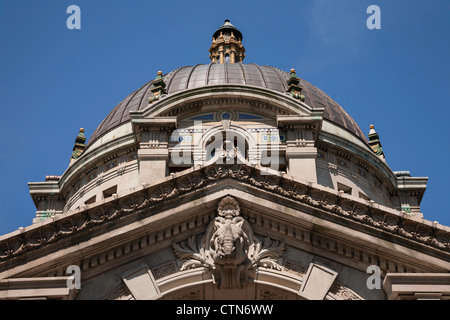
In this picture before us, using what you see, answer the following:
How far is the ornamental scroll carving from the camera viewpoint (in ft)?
56.6

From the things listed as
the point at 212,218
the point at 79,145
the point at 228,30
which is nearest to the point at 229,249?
the point at 212,218

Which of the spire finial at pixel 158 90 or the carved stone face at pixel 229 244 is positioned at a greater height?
the spire finial at pixel 158 90

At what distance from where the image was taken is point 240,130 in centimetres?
3566

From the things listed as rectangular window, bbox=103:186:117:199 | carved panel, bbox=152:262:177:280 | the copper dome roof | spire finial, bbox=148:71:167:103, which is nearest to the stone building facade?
carved panel, bbox=152:262:177:280

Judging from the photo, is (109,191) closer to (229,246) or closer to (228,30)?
(229,246)

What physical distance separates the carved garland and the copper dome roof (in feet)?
73.0

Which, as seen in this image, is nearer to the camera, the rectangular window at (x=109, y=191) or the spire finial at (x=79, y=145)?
the rectangular window at (x=109, y=191)

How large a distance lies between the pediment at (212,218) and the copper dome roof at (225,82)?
22.3 metres

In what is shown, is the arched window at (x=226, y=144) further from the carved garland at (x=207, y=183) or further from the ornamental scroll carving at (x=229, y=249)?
the ornamental scroll carving at (x=229, y=249)

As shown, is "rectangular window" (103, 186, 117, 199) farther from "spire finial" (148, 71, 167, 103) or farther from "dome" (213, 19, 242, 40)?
"dome" (213, 19, 242, 40)

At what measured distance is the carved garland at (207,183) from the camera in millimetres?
17312

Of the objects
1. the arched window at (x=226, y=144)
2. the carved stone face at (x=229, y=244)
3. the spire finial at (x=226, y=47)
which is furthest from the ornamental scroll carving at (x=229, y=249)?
the spire finial at (x=226, y=47)
